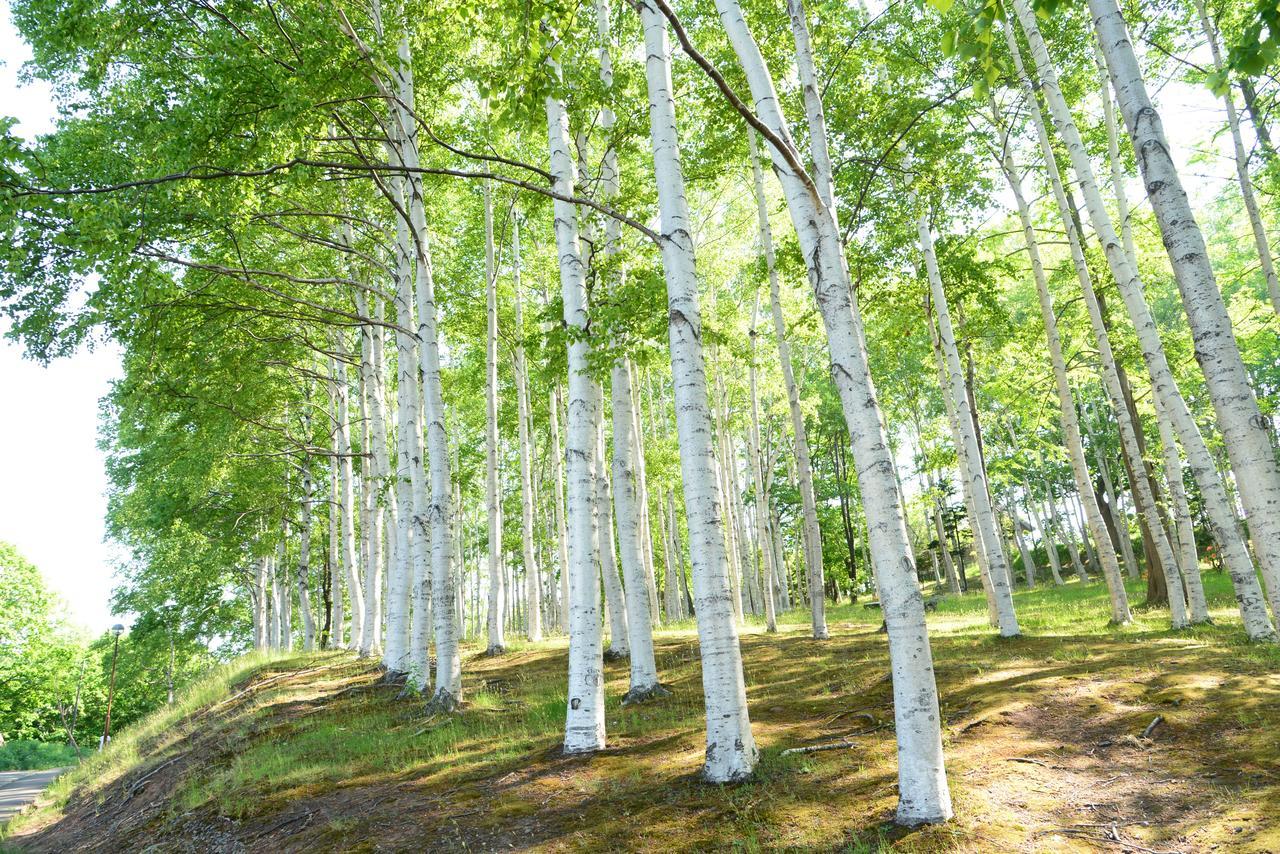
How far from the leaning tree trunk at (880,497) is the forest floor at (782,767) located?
0.31 meters

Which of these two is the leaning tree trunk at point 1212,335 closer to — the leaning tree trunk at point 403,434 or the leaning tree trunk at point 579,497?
the leaning tree trunk at point 579,497

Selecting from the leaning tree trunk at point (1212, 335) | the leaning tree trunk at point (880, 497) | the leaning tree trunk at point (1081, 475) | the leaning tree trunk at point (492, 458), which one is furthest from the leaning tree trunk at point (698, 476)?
the leaning tree trunk at point (492, 458)

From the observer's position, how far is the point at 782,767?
4980 mm

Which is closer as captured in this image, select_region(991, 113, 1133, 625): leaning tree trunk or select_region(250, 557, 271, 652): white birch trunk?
select_region(991, 113, 1133, 625): leaning tree trunk

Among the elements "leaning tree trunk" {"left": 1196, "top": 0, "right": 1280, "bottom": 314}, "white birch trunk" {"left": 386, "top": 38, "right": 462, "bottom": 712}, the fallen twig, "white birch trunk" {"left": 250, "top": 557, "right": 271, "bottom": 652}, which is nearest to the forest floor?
the fallen twig

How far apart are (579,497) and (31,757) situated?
129 ft

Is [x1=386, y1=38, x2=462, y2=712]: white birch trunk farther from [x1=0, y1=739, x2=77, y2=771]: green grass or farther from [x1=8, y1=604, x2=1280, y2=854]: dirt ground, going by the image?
[x1=0, y1=739, x2=77, y2=771]: green grass

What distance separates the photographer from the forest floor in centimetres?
393

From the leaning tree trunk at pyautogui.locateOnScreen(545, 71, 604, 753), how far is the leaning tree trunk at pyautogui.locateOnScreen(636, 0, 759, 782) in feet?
4.68

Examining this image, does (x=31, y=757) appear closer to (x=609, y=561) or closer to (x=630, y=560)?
(x=609, y=561)

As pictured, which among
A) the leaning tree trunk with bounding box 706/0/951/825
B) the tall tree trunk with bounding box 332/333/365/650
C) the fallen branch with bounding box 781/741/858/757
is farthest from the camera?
the tall tree trunk with bounding box 332/333/365/650

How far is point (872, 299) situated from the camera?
12.8 meters

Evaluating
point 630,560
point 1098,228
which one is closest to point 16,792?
point 630,560

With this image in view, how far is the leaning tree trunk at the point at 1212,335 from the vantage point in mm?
3426
